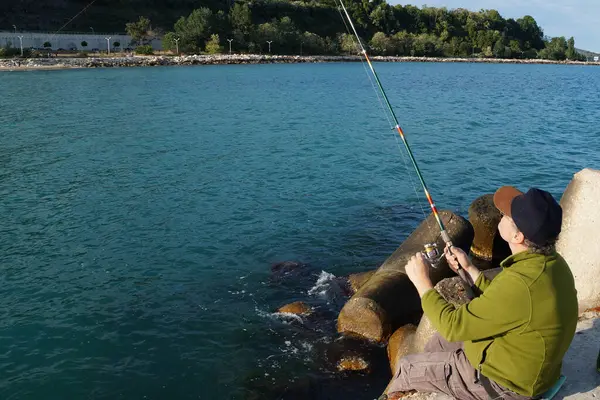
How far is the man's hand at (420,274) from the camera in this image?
15.2 ft

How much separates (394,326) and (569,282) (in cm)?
554

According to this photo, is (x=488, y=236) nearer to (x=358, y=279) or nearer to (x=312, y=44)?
(x=358, y=279)

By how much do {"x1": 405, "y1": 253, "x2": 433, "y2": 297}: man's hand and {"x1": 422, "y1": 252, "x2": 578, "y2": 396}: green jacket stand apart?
0.25ft

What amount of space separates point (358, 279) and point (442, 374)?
685 centimetres

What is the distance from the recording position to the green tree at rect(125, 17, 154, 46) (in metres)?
135

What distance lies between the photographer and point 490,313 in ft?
13.6

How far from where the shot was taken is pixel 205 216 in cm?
1680

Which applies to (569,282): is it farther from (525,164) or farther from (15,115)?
(15,115)

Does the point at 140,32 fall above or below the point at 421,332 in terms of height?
above

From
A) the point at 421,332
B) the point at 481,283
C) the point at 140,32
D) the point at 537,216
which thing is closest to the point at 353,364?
the point at 421,332

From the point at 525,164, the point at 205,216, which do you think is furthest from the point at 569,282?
the point at 525,164

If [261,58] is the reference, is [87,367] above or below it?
below

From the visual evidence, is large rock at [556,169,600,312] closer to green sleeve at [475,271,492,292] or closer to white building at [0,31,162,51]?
green sleeve at [475,271,492,292]

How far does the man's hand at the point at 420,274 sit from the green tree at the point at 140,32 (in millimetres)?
141541
